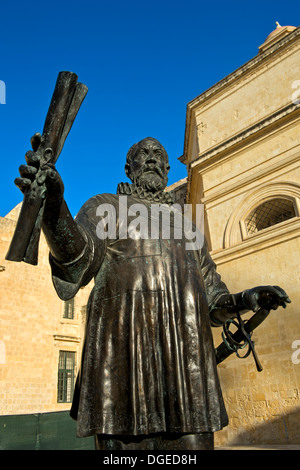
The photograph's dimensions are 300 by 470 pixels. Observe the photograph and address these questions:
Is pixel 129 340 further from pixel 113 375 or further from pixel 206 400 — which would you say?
pixel 206 400

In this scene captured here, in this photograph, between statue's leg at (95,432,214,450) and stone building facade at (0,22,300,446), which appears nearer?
statue's leg at (95,432,214,450)

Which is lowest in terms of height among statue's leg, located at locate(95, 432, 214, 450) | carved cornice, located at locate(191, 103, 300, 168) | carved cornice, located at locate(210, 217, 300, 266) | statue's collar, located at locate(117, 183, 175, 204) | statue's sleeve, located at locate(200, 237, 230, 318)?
statue's leg, located at locate(95, 432, 214, 450)

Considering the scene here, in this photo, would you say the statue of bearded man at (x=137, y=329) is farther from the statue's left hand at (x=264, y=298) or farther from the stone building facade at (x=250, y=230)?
the stone building facade at (x=250, y=230)

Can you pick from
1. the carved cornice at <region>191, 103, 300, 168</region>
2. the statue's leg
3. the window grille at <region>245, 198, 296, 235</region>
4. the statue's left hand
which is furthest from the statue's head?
the carved cornice at <region>191, 103, 300, 168</region>

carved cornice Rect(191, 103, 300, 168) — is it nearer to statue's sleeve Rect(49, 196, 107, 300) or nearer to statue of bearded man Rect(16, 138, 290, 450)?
statue of bearded man Rect(16, 138, 290, 450)

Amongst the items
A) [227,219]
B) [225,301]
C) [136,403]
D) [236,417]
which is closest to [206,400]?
[136,403]

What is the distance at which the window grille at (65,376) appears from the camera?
57.6ft

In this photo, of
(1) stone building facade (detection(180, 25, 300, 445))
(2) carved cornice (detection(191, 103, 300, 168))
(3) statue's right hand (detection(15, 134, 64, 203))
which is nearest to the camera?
(3) statue's right hand (detection(15, 134, 64, 203))

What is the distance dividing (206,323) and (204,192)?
11.0 m

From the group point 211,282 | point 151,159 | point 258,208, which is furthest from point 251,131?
point 211,282

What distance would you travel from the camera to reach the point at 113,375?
166 centimetres

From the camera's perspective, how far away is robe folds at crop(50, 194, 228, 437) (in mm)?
1602

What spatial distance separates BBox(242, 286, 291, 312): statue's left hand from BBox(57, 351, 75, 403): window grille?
17.3 metres

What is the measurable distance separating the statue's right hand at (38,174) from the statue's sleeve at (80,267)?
299 millimetres
